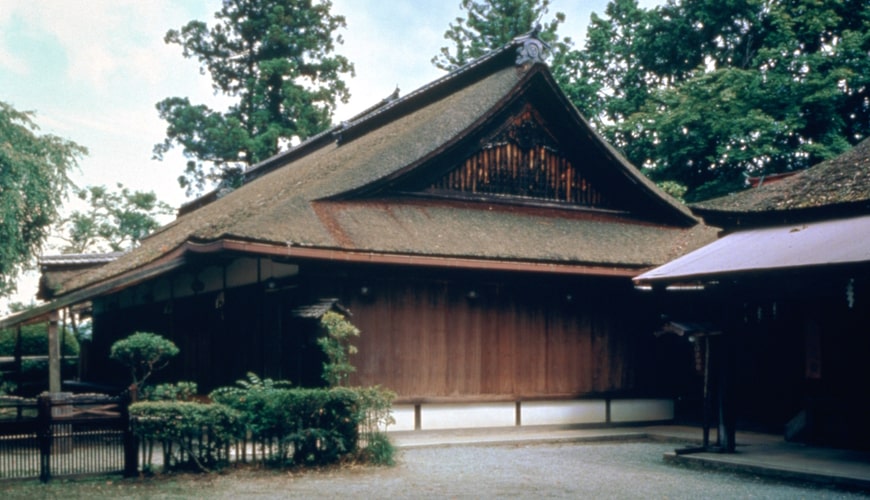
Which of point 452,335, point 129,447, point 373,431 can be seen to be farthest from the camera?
point 452,335

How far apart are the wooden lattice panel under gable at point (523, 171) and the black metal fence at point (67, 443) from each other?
7.88 meters

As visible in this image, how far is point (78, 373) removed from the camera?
1075 inches

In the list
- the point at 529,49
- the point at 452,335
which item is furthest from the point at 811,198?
the point at 529,49

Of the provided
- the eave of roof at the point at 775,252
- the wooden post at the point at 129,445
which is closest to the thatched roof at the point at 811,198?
the eave of roof at the point at 775,252

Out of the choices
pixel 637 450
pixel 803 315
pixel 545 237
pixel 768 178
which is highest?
pixel 768 178

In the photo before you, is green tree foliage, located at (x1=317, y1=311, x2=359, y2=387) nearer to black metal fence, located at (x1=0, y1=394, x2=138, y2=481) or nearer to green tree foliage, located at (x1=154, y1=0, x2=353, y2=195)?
black metal fence, located at (x1=0, y1=394, x2=138, y2=481)

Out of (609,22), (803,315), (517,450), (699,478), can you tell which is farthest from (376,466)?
(609,22)

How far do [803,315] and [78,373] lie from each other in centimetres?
2209

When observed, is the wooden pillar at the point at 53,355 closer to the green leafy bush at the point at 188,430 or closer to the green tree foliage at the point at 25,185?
the green leafy bush at the point at 188,430

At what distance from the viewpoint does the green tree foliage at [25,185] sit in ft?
68.0

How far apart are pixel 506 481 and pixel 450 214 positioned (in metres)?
6.69

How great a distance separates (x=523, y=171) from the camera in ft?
57.6

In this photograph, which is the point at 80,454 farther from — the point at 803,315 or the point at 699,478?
the point at 803,315

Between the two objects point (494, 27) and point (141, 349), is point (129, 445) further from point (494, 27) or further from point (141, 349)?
point (494, 27)
